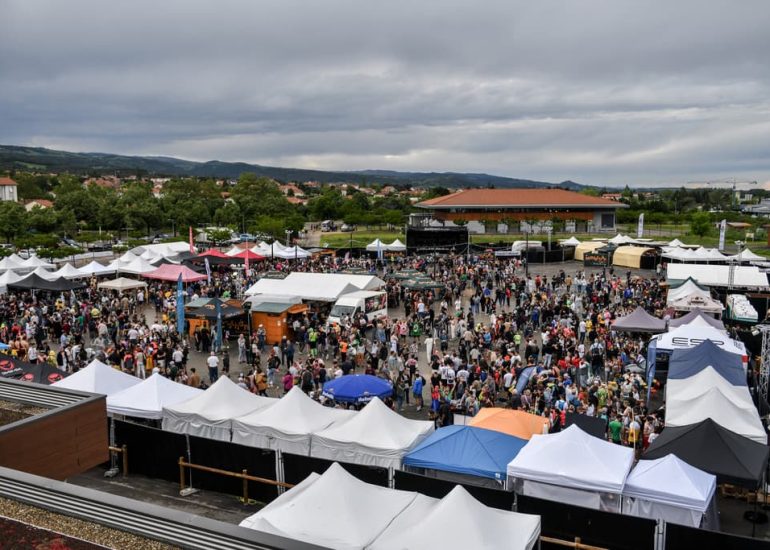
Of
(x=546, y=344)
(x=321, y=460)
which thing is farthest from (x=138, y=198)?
(x=321, y=460)

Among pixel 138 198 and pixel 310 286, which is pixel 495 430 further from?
pixel 138 198

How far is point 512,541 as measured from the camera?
7586mm

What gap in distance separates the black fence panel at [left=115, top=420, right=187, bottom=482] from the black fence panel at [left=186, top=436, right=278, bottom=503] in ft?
1.10

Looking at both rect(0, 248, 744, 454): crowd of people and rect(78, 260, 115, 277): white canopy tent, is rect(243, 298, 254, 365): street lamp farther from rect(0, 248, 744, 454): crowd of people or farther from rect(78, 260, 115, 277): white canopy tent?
rect(78, 260, 115, 277): white canopy tent

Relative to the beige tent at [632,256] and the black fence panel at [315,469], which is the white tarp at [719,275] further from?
the black fence panel at [315,469]

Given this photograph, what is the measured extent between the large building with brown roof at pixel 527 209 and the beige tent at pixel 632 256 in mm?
35631

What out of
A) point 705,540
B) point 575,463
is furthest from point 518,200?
point 705,540

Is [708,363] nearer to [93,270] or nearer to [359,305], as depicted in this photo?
[359,305]

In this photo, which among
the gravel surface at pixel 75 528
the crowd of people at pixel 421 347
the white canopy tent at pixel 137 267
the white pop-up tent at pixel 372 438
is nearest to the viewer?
the gravel surface at pixel 75 528

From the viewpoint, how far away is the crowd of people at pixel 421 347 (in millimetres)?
14594

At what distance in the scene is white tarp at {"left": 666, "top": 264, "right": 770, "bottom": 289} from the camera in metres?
27.4

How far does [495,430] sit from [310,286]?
14892 millimetres

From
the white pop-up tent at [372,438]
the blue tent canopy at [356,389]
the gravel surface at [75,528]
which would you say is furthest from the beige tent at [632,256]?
the gravel surface at [75,528]

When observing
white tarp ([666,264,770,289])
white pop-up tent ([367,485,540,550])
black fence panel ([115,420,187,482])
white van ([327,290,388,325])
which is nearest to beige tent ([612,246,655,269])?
white tarp ([666,264,770,289])
